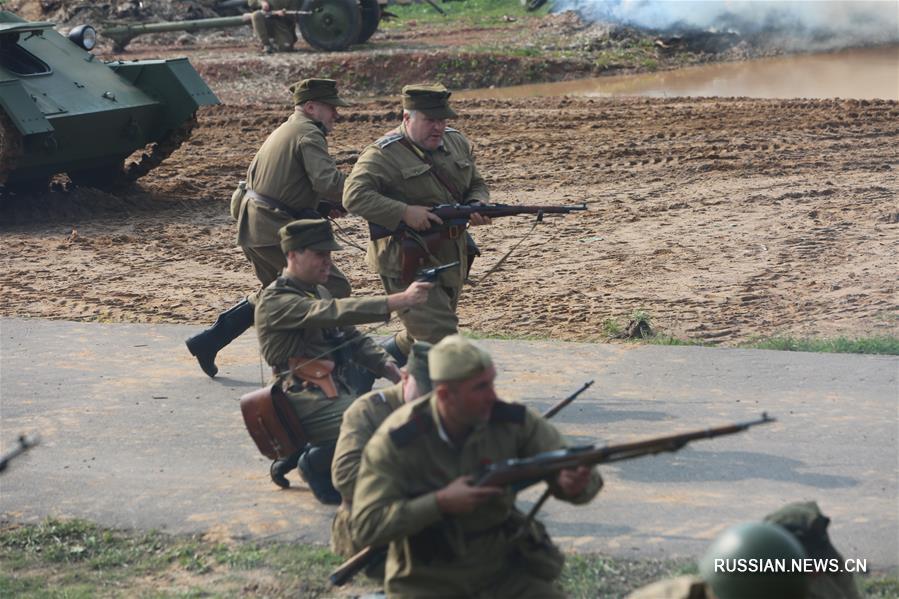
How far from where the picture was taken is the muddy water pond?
2192 centimetres

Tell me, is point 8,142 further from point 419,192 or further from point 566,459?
point 566,459

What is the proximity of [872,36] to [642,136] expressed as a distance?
11.3m

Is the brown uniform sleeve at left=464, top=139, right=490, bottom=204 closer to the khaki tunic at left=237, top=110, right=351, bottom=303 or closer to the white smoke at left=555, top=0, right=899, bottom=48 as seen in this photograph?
the khaki tunic at left=237, top=110, right=351, bottom=303

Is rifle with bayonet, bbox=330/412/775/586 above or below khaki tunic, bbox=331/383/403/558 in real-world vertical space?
above

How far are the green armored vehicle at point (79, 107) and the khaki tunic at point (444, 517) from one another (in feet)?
34.2

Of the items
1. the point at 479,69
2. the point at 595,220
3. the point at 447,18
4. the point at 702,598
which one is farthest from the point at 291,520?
the point at 447,18

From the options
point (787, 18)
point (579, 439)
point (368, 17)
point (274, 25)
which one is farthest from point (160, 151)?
point (787, 18)

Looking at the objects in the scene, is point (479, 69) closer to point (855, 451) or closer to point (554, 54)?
point (554, 54)

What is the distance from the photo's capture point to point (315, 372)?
6.78 m

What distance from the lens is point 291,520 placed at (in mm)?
6703

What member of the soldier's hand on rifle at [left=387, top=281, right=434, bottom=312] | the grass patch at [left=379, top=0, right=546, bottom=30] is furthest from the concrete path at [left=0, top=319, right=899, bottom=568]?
the grass patch at [left=379, top=0, right=546, bottom=30]

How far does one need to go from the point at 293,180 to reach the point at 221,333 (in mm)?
1129

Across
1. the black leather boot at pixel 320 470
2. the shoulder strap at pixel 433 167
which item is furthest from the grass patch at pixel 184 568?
the shoulder strap at pixel 433 167

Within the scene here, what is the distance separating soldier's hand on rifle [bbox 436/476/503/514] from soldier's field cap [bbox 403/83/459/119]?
3683 mm
